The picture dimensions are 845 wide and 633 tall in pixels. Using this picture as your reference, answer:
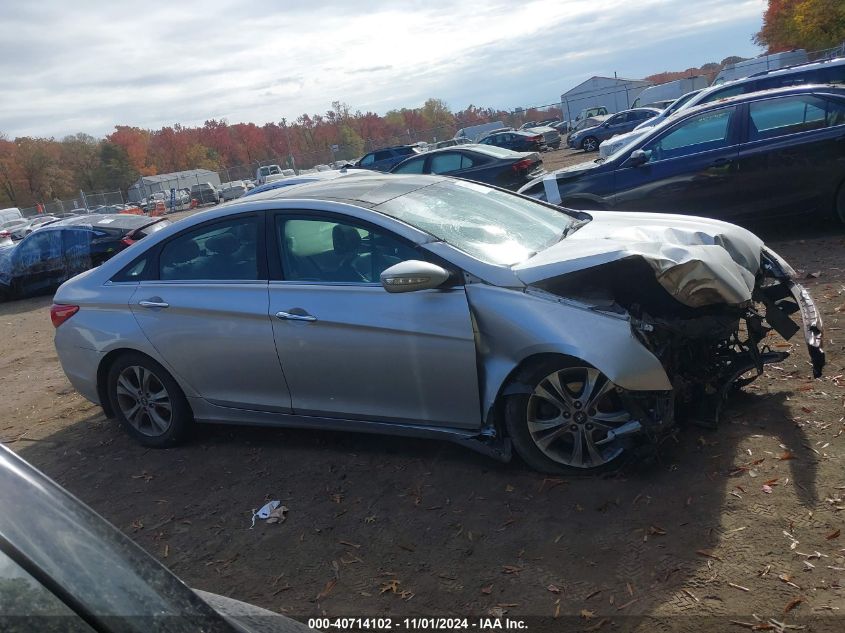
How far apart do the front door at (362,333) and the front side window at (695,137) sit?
5549 millimetres

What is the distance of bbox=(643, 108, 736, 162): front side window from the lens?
8367mm

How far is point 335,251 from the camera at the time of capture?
441cm

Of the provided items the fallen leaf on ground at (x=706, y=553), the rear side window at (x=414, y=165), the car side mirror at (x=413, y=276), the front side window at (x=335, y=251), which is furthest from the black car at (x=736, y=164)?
the rear side window at (x=414, y=165)

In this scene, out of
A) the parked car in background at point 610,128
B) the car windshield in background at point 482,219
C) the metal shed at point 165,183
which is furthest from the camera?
the metal shed at point 165,183

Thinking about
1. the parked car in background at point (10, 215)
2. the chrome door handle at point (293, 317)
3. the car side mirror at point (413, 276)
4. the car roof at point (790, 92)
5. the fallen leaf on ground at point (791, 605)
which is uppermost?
the parked car in background at point (10, 215)

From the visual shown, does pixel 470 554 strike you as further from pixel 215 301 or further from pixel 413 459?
pixel 215 301

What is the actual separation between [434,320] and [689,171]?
222 inches

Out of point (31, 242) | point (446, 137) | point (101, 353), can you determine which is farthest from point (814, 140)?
point (446, 137)

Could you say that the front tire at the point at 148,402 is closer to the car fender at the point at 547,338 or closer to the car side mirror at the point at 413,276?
the car side mirror at the point at 413,276

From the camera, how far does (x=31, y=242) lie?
607 inches

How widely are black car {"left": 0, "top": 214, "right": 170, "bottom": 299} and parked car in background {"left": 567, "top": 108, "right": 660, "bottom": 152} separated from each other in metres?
24.9

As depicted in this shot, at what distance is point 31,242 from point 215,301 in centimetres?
1282

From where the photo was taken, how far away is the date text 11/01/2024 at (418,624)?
2957 millimetres

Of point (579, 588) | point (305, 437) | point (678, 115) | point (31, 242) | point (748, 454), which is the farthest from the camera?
point (31, 242)
